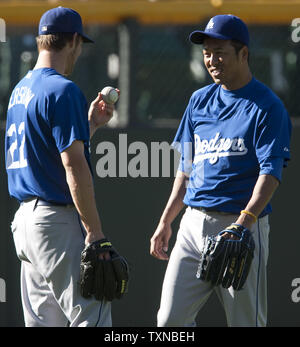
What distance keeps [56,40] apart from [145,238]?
221 centimetres

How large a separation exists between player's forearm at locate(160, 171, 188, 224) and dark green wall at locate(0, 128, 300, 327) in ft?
3.90

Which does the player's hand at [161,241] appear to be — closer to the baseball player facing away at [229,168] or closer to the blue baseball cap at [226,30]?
the baseball player facing away at [229,168]

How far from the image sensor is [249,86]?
164 inches

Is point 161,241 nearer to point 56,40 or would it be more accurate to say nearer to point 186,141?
point 186,141

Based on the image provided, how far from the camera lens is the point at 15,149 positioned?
3902mm

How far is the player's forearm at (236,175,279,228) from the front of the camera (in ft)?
12.7

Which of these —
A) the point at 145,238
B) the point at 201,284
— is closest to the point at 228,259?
the point at 201,284

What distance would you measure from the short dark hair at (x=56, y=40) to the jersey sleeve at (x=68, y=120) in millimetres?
315

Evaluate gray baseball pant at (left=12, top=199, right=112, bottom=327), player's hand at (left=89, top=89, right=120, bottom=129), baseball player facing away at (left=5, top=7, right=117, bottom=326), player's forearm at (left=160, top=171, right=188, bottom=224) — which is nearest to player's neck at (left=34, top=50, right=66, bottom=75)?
baseball player facing away at (left=5, top=7, right=117, bottom=326)

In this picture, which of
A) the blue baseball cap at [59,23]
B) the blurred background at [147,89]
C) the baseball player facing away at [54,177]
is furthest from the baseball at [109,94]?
the blurred background at [147,89]

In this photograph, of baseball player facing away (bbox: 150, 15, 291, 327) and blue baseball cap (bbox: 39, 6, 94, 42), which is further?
baseball player facing away (bbox: 150, 15, 291, 327)

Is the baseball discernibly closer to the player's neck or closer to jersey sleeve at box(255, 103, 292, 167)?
the player's neck

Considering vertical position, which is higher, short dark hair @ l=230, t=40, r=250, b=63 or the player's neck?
short dark hair @ l=230, t=40, r=250, b=63

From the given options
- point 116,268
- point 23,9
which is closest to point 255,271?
point 116,268
